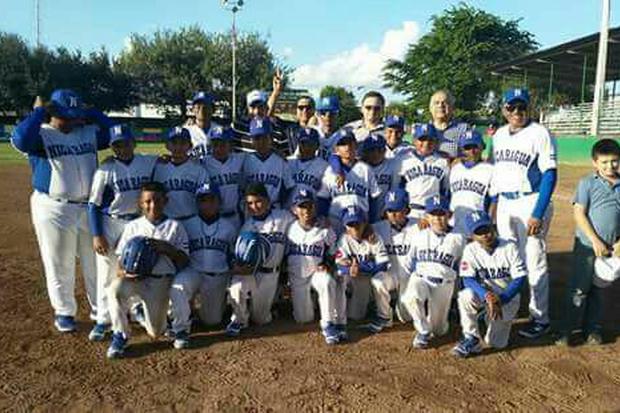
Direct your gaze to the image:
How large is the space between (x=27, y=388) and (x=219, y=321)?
6.02 feet

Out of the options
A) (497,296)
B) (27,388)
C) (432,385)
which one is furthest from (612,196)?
(27,388)

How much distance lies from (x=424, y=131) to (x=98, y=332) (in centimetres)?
371

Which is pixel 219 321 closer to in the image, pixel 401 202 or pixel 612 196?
pixel 401 202

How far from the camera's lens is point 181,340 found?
15.6 ft

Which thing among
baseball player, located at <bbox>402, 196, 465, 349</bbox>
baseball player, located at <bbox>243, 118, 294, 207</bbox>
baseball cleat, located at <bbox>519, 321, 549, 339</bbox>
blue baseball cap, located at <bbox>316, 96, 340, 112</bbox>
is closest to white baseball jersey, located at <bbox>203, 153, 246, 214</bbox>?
baseball player, located at <bbox>243, 118, 294, 207</bbox>

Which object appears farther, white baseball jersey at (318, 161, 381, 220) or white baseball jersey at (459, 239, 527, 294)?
white baseball jersey at (318, 161, 381, 220)

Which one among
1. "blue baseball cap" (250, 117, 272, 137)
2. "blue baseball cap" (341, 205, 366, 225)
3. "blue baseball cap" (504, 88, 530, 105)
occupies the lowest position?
"blue baseball cap" (341, 205, 366, 225)

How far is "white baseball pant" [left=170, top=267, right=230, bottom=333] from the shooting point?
4.81m

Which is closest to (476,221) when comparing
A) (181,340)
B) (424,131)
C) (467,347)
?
(467,347)

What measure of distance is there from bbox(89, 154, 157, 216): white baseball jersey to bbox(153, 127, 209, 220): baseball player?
0.17 meters

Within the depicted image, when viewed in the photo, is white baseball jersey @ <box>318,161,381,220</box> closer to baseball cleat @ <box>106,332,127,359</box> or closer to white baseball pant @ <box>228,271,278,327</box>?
white baseball pant @ <box>228,271,278,327</box>

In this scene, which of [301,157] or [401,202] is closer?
Result: [401,202]

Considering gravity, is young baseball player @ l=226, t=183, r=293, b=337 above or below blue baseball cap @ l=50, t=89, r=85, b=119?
below

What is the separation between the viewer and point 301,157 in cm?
579
